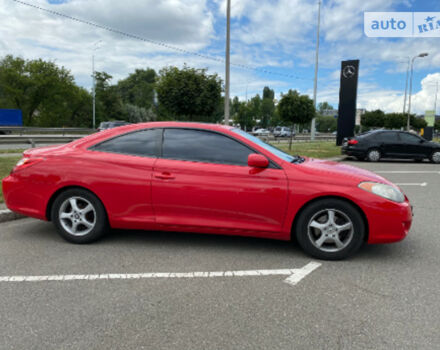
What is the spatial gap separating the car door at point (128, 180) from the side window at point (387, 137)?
1356 centimetres

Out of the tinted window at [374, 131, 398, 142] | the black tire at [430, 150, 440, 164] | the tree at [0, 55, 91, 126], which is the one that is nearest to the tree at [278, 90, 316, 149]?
the tinted window at [374, 131, 398, 142]

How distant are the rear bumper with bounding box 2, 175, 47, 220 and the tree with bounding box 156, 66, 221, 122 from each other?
1435 centimetres

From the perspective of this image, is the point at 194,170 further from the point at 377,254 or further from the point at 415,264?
the point at 415,264

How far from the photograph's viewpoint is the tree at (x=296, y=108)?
2014 centimetres

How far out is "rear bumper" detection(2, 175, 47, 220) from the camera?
13.8ft

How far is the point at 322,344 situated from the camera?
232 centimetres

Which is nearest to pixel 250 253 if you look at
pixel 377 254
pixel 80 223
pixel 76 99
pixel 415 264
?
pixel 377 254

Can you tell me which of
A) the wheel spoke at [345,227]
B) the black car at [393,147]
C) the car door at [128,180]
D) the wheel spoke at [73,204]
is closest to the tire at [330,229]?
the wheel spoke at [345,227]

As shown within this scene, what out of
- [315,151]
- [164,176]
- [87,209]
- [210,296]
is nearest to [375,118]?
[315,151]

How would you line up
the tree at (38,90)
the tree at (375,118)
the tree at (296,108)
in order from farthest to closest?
the tree at (375,118)
the tree at (38,90)
the tree at (296,108)

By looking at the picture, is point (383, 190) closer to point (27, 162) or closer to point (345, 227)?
point (345, 227)

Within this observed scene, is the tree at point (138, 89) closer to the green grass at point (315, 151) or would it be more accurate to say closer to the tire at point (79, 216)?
the green grass at point (315, 151)

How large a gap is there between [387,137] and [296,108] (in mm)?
5843

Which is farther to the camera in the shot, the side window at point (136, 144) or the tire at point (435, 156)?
the tire at point (435, 156)
